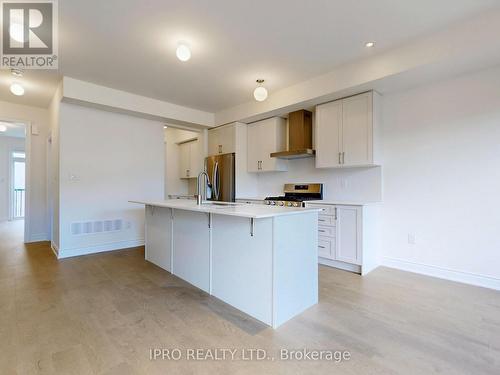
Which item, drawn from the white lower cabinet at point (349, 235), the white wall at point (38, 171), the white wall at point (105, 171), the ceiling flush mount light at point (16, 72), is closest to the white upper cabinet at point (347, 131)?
the white lower cabinet at point (349, 235)

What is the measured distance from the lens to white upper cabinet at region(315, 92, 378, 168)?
11.2ft

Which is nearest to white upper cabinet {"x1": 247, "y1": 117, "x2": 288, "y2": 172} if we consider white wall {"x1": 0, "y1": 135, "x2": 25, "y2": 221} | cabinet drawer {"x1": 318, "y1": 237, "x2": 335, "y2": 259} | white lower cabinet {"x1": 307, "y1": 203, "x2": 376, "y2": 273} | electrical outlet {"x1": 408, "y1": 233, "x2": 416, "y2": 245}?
white lower cabinet {"x1": 307, "y1": 203, "x2": 376, "y2": 273}

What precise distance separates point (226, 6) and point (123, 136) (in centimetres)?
316

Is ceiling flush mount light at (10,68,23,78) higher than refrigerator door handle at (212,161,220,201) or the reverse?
higher

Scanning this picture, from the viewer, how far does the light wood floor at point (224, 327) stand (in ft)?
5.18

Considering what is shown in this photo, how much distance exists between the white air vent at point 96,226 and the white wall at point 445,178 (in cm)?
432

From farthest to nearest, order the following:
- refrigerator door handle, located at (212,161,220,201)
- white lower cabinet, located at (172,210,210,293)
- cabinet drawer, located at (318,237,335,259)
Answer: refrigerator door handle, located at (212,161,220,201) < cabinet drawer, located at (318,237,335,259) < white lower cabinet, located at (172,210,210,293)

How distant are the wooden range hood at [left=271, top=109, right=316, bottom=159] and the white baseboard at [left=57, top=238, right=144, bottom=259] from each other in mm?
3074

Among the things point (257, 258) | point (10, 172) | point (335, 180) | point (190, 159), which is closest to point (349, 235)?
point (335, 180)

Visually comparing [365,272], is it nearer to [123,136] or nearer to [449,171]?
[449,171]

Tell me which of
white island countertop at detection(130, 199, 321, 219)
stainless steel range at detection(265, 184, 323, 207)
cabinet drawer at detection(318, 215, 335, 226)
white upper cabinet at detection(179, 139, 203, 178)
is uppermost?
white upper cabinet at detection(179, 139, 203, 178)

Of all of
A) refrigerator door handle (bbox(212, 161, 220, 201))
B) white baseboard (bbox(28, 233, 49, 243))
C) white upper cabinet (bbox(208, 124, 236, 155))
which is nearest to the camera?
white baseboard (bbox(28, 233, 49, 243))

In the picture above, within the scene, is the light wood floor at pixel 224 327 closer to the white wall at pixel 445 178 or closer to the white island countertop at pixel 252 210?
the white wall at pixel 445 178

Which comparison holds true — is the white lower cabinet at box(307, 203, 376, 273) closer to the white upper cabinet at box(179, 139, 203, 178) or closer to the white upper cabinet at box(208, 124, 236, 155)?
the white upper cabinet at box(208, 124, 236, 155)
